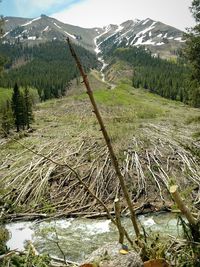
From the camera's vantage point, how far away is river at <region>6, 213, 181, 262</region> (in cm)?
1415

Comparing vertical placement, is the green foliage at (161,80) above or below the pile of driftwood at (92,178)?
above

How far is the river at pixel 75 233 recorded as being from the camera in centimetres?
1415

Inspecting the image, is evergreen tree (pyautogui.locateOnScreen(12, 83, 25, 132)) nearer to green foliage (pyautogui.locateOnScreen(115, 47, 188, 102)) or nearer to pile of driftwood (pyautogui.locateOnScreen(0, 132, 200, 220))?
pile of driftwood (pyautogui.locateOnScreen(0, 132, 200, 220))

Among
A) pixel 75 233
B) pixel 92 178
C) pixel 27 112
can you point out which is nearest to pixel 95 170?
pixel 92 178

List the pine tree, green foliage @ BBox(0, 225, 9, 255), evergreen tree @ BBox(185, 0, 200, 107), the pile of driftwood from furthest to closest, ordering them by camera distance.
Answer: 1. the pine tree
2. evergreen tree @ BBox(185, 0, 200, 107)
3. the pile of driftwood
4. green foliage @ BBox(0, 225, 9, 255)

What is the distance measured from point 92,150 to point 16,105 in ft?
53.6

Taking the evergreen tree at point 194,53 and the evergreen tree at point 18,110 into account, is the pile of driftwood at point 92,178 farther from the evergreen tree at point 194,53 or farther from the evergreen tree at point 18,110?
the evergreen tree at point 18,110

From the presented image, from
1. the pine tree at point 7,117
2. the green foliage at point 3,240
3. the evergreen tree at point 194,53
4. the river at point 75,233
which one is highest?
the evergreen tree at point 194,53

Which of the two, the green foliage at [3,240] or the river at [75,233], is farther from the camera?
the river at [75,233]

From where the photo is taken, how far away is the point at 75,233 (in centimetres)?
1573

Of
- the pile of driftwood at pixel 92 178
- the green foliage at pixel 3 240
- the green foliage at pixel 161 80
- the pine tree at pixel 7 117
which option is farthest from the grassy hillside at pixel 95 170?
the green foliage at pixel 161 80

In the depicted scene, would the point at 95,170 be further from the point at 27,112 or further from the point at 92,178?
the point at 27,112

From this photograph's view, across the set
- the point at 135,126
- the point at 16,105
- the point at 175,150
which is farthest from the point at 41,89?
the point at 175,150

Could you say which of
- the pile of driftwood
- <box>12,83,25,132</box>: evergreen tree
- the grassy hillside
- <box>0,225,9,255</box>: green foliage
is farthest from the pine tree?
<box>0,225,9,255</box>: green foliage
